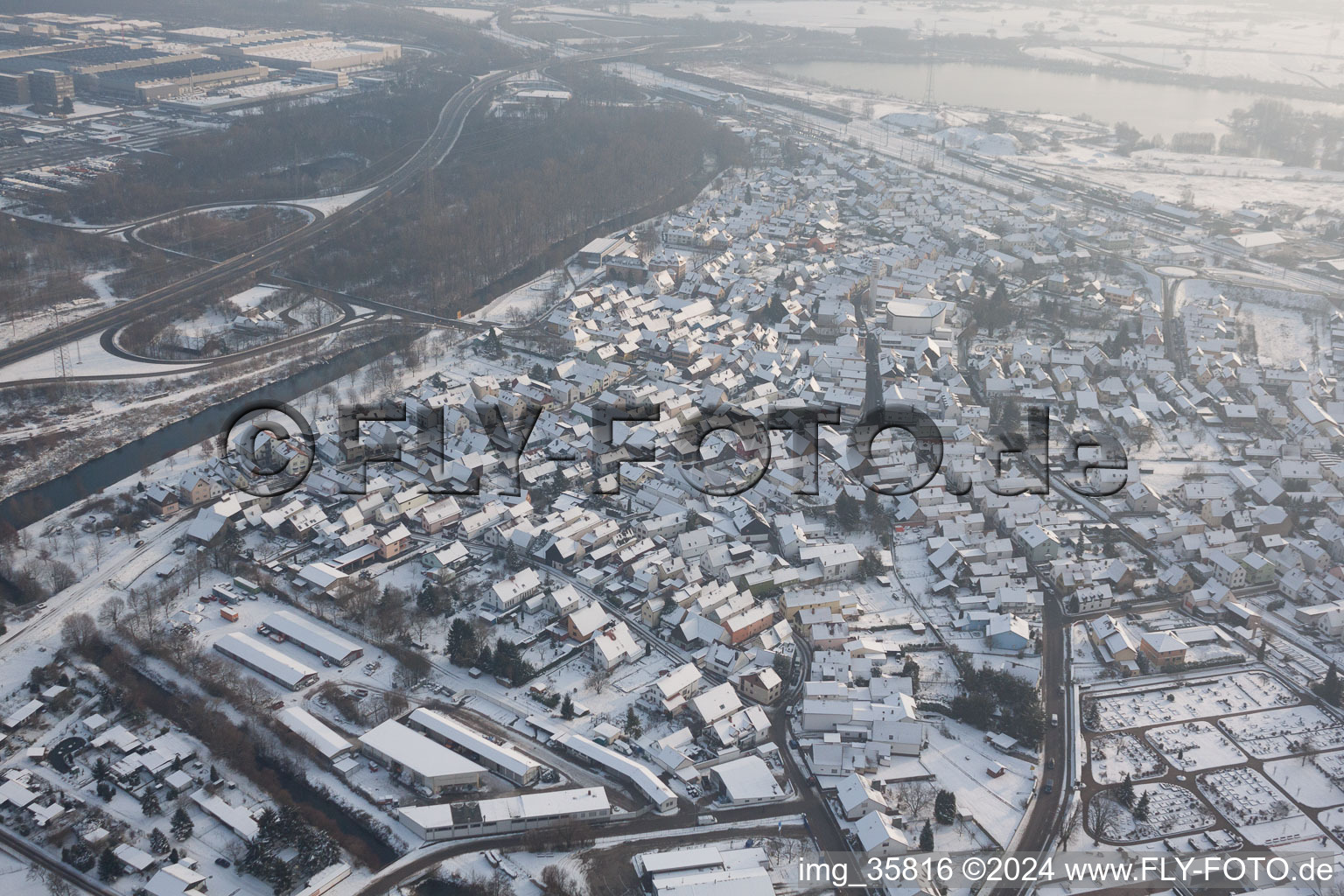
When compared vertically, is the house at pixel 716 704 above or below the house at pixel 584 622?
below

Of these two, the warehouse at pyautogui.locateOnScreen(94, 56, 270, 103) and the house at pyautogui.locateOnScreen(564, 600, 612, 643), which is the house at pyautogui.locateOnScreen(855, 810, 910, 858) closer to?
the house at pyautogui.locateOnScreen(564, 600, 612, 643)

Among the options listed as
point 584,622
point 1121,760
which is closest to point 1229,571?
point 1121,760

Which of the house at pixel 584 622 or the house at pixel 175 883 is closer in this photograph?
the house at pixel 175 883

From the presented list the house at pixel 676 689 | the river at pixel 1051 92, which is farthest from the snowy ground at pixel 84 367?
the river at pixel 1051 92

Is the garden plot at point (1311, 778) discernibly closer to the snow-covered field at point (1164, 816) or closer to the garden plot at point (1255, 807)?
the garden plot at point (1255, 807)

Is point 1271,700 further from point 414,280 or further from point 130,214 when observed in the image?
point 130,214

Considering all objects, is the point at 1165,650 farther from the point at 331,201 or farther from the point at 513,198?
the point at 331,201

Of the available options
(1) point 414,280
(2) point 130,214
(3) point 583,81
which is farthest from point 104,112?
(1) point 414,280
